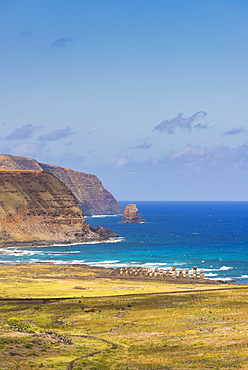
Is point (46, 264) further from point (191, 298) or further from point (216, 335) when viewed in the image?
point (216, 335)

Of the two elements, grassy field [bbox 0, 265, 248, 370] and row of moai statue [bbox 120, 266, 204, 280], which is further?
row of moai statue [bbox 120, 266, 204, 280]

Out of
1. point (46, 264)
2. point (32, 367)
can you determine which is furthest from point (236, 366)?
point (46, 264)

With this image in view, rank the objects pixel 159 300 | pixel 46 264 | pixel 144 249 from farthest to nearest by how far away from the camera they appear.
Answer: pixel 144 249
pixel 46 264
pixel 159 300

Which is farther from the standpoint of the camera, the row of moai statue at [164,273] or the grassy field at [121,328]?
the row of moai statue at [164,273]

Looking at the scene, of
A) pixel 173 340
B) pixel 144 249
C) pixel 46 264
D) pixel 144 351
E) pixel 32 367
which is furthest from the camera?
pixel 144 249

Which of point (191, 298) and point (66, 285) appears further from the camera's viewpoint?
point (66, 285)

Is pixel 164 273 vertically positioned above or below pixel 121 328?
below

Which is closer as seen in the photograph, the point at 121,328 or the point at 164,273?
the point at 121,328
